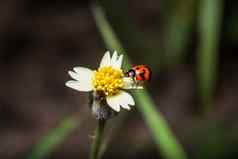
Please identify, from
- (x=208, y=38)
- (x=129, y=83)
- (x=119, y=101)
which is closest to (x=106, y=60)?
(x=129, y=83)

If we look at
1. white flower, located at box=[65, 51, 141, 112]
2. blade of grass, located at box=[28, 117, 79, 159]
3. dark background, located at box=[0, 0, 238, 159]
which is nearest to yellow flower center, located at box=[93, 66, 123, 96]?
white flower, located at box=[65, 51, 141, 112]

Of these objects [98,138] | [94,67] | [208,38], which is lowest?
[98,138]

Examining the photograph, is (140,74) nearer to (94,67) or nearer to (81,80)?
(81,80)

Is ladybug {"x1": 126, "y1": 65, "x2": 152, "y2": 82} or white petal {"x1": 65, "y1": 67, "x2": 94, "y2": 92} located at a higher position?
ladybug {"x1": 126, "y1": 65, "x2": 152, "y2": 82}

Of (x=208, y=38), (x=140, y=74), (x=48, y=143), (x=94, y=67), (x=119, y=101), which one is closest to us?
(x=119, y=101)

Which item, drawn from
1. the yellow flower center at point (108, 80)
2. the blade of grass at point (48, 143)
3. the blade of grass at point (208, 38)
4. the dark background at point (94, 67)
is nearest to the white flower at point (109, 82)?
the yellow flower center at point (108, 80)

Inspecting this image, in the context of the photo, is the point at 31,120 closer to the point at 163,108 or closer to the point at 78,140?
the point at 78,140

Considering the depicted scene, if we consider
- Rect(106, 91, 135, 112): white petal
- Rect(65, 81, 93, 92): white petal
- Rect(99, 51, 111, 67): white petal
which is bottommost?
Rect(106, 91, 135, 112): white petal

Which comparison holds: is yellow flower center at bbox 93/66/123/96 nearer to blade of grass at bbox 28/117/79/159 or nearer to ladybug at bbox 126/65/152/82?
ladybug at bbox 126/65/152/82
